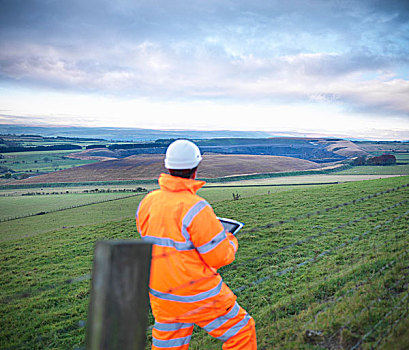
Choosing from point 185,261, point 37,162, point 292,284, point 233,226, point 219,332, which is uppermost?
point 233,226

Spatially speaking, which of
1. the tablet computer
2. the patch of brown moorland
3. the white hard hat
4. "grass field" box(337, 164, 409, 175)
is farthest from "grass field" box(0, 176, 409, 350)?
the patch of brown moorland

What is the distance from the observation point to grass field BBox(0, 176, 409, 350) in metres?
3.62

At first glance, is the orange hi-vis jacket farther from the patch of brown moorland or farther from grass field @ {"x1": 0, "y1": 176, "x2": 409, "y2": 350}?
the patch of brown moorland

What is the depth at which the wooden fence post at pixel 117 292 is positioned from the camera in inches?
63.6

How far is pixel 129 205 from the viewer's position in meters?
28.5

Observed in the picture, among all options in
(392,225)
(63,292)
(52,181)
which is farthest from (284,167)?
(63,292)

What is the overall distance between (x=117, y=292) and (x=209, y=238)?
0.99 m

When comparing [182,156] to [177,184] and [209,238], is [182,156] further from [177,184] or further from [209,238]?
[209,238]

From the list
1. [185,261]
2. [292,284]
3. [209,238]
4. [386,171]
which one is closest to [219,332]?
[185,261]

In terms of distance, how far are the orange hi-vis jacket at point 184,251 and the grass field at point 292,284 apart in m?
0.70

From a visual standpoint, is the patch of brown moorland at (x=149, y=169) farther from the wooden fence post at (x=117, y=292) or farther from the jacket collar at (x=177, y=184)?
the wooden fence post at (x=117, y=292)

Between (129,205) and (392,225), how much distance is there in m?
23.9

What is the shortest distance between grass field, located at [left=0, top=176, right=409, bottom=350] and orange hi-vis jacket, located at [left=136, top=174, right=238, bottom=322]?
70 centimetres

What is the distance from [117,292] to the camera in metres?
1.65
